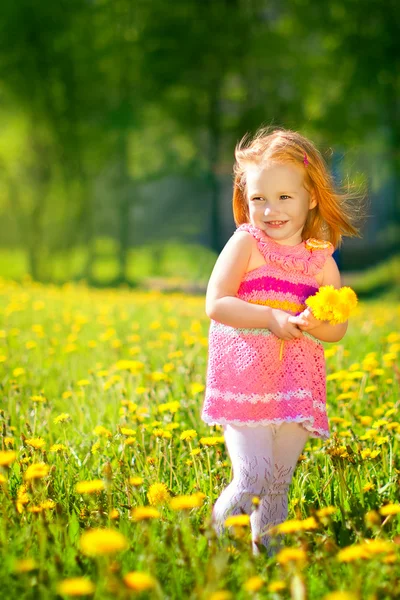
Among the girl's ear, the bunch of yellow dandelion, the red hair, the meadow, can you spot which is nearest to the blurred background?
the meadow

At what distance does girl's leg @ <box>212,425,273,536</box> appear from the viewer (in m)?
2.27

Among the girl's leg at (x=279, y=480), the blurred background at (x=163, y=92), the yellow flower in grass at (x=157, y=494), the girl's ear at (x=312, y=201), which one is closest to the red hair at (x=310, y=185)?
the girl's ear at (x=312, y=201)

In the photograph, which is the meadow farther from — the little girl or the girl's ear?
the girl's ear

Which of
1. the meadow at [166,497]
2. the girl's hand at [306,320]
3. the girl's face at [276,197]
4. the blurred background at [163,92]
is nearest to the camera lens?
the meadow at [166,497]

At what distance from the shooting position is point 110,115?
17.1 metres

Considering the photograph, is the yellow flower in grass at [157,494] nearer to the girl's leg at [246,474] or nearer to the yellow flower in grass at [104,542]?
the girl's leg at [246,474]

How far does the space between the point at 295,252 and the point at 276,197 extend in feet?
0.66

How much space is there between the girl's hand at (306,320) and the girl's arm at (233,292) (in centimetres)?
9

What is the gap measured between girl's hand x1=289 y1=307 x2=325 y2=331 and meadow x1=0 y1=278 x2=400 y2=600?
0.54 metres

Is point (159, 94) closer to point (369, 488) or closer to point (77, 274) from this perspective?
point (77, 274)

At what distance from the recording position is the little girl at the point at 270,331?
7.73 feet

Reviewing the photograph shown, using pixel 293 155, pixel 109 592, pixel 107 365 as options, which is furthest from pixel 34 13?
pixel 109 592

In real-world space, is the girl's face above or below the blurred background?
below

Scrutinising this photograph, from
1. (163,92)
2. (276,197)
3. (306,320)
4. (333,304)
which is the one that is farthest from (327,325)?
(163,92)
